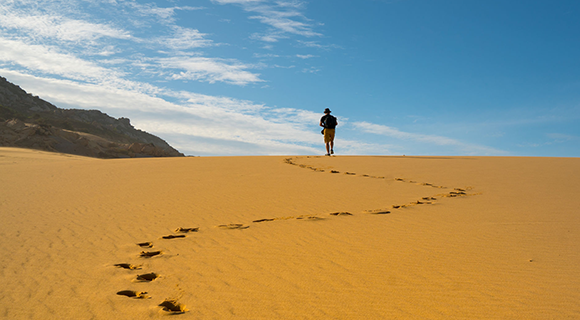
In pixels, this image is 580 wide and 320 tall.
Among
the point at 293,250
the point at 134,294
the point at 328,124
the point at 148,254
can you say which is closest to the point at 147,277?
the point at 134,294

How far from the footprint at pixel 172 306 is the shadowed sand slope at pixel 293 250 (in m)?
0.01

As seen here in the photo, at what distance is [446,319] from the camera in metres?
2.56

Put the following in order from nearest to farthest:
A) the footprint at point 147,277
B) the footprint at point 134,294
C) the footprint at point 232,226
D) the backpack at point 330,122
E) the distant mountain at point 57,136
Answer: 1. the footprint at point 134,294
2. the footprint at point 147,277
3. the footprint at point 232,226
4. the backpack at point 330,122
5. the distant mountain at point 57,136

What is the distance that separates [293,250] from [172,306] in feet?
5.28

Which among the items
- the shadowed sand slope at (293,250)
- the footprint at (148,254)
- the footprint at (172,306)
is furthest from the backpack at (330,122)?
the footprint at (172,306)

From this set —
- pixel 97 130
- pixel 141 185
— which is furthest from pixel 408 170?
pixel 97 130

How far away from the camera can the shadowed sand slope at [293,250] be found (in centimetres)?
284

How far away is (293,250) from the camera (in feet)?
13.6

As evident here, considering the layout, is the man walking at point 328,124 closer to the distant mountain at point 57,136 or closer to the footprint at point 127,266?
the footprint at point 127,266

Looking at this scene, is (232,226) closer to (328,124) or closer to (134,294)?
(134,294)

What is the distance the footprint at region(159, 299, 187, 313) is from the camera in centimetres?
280

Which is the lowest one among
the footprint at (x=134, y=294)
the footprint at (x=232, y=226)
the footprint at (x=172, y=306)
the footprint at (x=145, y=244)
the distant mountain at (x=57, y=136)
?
the footprint at (x=134, y=294)

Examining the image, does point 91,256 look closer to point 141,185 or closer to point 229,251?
point 229,251

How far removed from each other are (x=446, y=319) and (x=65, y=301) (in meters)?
2.97
